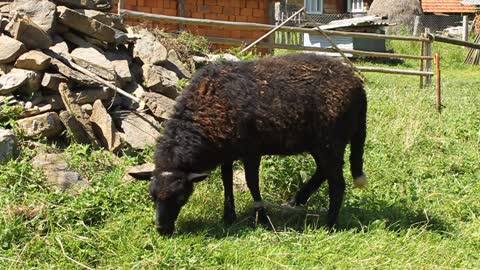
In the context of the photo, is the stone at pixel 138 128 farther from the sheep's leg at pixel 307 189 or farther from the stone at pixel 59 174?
the sheep's leg at pixel 307 189

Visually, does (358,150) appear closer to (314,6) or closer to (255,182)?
(255,182)

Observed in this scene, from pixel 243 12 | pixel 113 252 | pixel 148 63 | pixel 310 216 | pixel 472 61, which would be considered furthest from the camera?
pixel 472 61

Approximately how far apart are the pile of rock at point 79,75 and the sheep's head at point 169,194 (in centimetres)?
177

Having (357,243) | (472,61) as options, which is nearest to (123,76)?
(357,243)

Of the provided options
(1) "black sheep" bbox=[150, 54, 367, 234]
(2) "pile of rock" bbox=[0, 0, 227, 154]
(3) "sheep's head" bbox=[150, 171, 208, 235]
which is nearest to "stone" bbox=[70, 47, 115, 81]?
(2) "pile of rock" bbox=[0, 0, 227, 154]

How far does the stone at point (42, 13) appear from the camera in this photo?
28.7 feet

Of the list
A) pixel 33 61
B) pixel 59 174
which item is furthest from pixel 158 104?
pixel 59 174

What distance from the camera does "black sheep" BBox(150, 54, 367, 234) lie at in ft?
21.1

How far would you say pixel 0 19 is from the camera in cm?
868

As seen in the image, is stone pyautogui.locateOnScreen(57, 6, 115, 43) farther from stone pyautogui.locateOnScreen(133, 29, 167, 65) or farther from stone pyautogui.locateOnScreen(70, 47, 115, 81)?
stone pyautogui.locateOnScreen(133, 29, 167, 65)

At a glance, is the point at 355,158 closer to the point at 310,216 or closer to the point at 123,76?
the point at 310,216

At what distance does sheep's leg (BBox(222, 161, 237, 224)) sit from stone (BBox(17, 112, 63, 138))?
229cm

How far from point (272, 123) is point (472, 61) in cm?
2323

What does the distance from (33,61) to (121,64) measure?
4.43 ft
